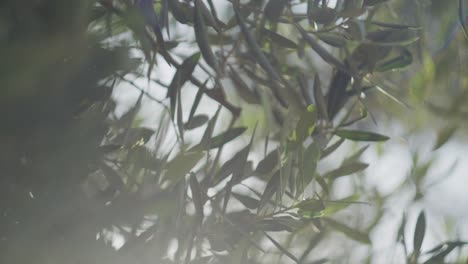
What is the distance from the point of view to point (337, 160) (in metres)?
1.20

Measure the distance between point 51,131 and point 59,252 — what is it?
0.11 metres

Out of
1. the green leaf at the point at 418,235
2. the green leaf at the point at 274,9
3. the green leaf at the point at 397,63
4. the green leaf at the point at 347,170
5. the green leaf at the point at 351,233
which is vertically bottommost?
the green leaf at the point at 351,233

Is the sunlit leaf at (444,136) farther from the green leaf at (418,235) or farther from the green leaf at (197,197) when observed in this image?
the green leaf at (197,197)

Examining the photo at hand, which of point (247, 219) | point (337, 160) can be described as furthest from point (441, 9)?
point (247, 219)

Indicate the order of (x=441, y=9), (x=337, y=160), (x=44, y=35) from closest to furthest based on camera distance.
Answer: (x=44, y=35), (x=441, y=9), (x=337, y=160)

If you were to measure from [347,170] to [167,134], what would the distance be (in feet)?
0.67

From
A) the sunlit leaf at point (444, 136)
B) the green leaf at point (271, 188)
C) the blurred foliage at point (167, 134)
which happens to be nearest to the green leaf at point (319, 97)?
the blurred foliage at point (167, 134)

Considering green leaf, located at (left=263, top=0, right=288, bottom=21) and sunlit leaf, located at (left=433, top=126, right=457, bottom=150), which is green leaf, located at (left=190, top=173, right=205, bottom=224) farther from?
sunlit leaf, located at (left=433, top=126, right=457, bottom=150)

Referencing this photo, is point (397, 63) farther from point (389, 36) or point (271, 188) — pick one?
point (271, 188)

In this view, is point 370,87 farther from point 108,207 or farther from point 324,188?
point 108,207

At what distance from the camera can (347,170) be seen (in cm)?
89

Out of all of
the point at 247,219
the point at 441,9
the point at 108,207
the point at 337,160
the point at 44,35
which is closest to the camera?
the point at 44,35

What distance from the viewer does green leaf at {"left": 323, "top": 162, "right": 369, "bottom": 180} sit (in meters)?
0.87

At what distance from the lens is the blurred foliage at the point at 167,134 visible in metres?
0.56
